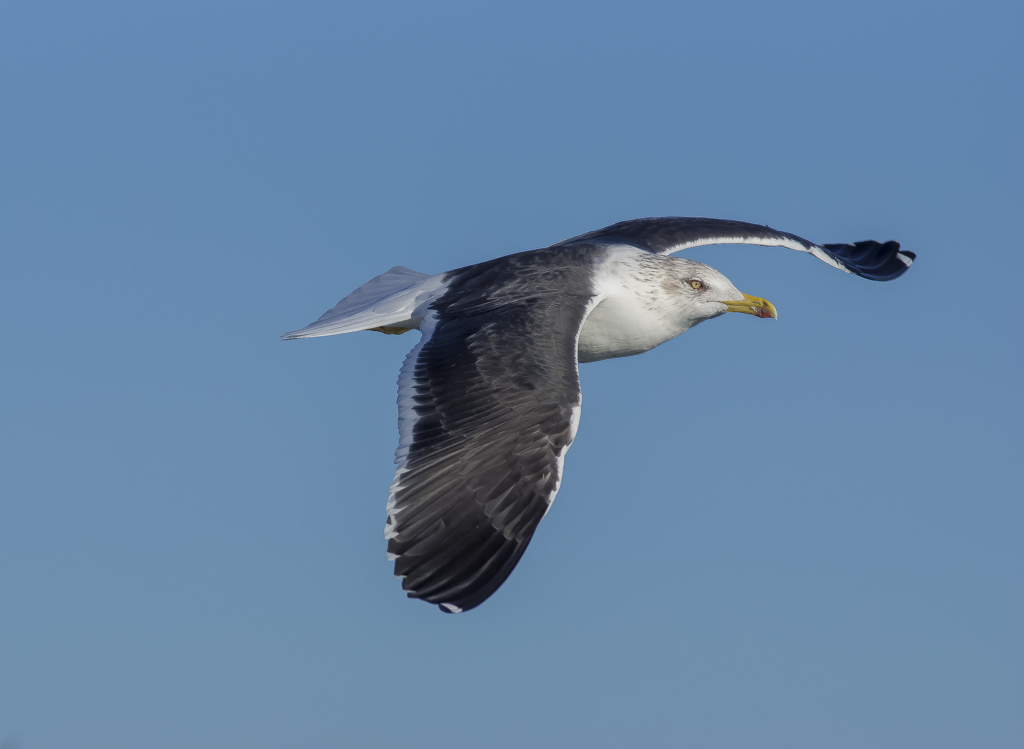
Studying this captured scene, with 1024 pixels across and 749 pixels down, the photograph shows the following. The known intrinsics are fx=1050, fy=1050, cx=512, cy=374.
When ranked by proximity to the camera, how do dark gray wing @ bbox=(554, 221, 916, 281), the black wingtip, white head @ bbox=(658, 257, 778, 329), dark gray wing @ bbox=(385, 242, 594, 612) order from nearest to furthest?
dark gray wing @ bbox=(385, 242, 594, 612) → white head @ bbox=(658, 257, 778, 329) → dark gray wing @ bbox=(554, 221, 916, 281) → the black wingtip

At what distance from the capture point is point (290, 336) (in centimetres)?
988

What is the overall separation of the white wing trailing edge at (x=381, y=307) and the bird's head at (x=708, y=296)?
8.01 feet

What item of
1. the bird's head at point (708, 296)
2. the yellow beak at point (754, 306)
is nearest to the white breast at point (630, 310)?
the bird's head at point (708, 296)

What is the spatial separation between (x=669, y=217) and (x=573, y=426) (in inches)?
237

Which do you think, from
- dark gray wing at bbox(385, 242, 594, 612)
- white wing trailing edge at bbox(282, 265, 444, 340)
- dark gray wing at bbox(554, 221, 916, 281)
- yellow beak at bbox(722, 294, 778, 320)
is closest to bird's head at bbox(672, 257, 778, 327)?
yellow beak at bbox(722, 294, 778, 320)

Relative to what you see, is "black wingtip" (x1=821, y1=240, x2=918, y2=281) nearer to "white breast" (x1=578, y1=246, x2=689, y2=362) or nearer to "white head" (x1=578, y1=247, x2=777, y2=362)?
"white head" (x1=578, y1=247, x2=777, y2=362)

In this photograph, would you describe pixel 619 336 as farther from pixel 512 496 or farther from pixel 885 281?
pixel 885 281

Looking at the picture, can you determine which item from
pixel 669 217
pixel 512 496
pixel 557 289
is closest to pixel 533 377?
pixel 512 496

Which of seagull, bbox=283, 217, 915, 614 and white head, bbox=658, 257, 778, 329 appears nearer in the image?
seagull, bbox=283, 217, 915, 614

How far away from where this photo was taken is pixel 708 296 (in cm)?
1067

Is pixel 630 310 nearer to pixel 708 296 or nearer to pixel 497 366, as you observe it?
pixel 708 296

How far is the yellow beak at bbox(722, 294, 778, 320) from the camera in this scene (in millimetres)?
10805

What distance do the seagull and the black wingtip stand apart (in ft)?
12.4

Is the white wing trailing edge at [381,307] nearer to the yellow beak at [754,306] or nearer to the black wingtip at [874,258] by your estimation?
the yellow beak at [754,306]
